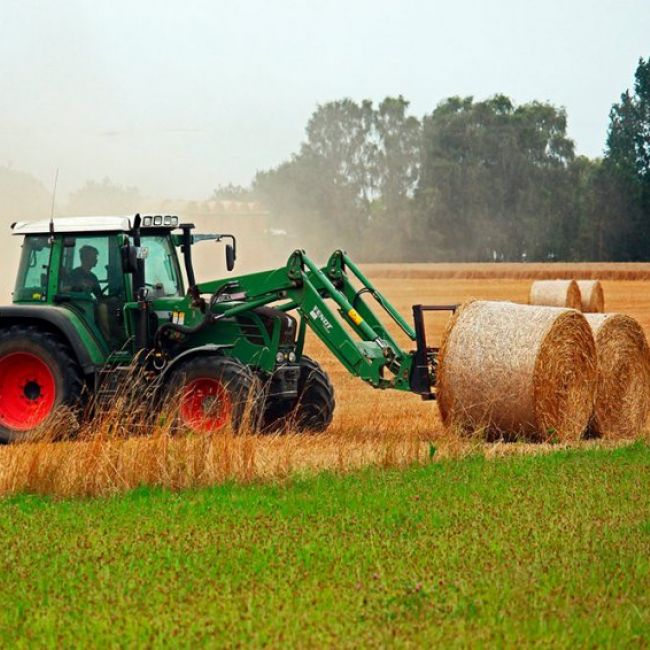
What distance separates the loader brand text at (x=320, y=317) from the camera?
13.0 m

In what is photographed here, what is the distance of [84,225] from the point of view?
43.7ft

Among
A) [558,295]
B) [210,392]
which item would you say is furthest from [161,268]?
[558,295]

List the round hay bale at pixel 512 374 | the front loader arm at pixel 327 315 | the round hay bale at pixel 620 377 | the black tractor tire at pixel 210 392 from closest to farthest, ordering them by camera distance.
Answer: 1. the black tractor tire at pixel 210 392
2. the round hay bale at pixel 512 374
3. the front loader arm at pixel 327 315
4. the round hay bale at pixel 620 377

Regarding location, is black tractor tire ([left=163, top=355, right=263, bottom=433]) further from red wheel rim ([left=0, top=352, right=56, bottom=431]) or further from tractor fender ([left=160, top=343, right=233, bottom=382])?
red wheel rim ([left=0, top=352, right=56, bottom=431])

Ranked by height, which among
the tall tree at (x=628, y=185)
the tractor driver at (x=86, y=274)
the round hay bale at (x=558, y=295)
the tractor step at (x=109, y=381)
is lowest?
the tractor step at (x=109, y=381)

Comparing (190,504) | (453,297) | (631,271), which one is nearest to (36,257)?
(190,504)

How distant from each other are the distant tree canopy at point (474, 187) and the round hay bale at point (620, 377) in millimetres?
48508

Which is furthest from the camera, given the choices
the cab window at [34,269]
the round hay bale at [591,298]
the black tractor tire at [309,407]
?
the round hay bale at [591,298]

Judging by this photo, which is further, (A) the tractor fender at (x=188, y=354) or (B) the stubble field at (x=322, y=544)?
(A) the tractor fender at (x=188, y=354)

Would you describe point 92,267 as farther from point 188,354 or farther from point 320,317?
point 320,317

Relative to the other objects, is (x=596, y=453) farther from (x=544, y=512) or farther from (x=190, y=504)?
(x=190, y=504)

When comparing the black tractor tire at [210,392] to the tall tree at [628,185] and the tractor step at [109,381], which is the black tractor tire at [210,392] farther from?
the tall tree at [628,185]

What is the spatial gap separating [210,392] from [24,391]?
198cm

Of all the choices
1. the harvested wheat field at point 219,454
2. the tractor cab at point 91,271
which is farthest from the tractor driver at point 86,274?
the harvested wheat field at point 219,454
